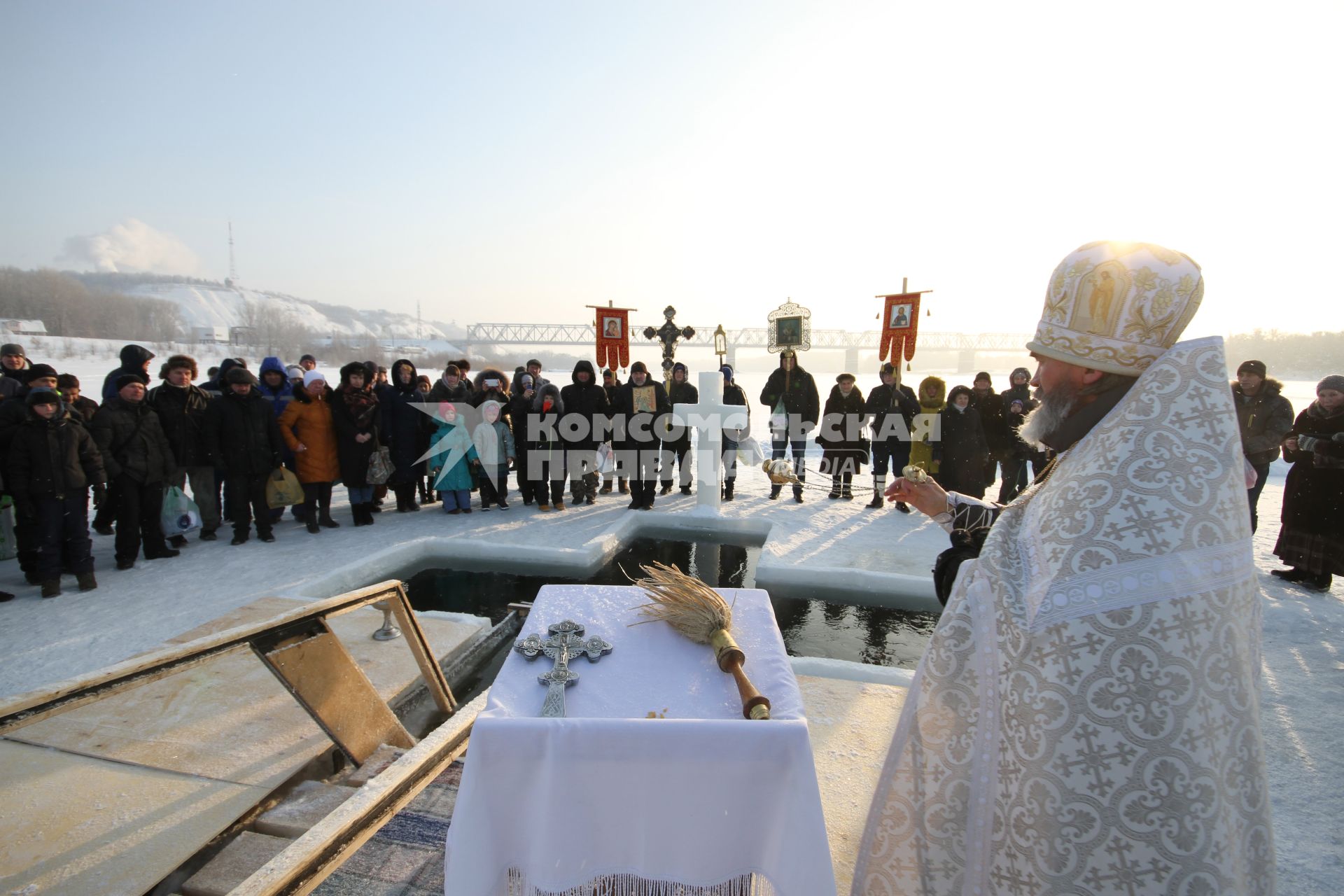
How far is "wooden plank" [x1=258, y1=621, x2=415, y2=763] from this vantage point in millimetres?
2244

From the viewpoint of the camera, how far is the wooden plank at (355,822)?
1.62m

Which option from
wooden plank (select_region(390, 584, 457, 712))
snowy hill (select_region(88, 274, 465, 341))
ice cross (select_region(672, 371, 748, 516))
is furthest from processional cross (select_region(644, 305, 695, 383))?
snowy hill (select_region(88, 274, 465, 341))

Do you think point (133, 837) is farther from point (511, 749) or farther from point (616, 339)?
point (616, 339)

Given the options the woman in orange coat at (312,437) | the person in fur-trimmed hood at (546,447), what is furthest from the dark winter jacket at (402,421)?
the person in fur-trimmed hood at (546,447)

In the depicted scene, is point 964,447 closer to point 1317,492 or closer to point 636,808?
point 1317,492

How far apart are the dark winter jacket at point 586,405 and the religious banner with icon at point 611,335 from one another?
2.16 metres

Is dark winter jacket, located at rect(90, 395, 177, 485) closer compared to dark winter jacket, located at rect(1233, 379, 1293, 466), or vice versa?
dark winter jacket, located at rect(90, 395, 177, 485)

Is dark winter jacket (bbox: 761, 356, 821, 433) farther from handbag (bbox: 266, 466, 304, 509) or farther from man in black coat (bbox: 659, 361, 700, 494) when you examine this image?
handbag (bbox: 266, 466, 304, 509)

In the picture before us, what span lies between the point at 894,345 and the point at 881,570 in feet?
16.6

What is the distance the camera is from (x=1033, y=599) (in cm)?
129

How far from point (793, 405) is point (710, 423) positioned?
6.21 ft

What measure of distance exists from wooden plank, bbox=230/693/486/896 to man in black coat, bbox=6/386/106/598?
4552 mm

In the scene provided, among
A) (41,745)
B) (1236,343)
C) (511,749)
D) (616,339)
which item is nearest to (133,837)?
(41,745)

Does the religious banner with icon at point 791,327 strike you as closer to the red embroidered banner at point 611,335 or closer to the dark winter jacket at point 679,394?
the dark winter jacket at point 679,394
